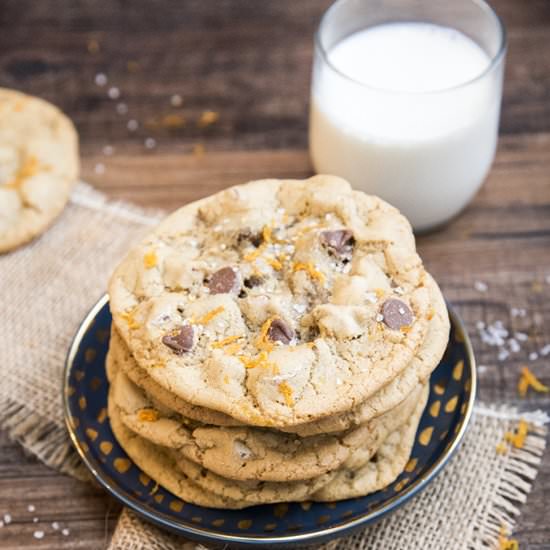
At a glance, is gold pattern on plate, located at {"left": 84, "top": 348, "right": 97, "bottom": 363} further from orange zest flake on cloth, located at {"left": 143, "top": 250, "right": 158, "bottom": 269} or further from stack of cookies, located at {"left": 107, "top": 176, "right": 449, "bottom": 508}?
orange zest flake on cloth, located at {"left": 143, "top": 250, "right": 158, "bottom": 269}

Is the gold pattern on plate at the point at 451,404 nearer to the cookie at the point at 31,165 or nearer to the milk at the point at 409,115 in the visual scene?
the milk at the point at 409,115

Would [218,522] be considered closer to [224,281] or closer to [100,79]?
[224,281]

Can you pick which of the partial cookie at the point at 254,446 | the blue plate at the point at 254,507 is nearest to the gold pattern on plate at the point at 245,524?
the blue plate at the point at 254,507

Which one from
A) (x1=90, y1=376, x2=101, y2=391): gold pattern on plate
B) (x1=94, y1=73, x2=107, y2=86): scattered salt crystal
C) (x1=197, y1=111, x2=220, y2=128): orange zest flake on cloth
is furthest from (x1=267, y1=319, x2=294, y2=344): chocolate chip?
(x1=94, y1=73, x2=107, y2=86): scattered salt crystal

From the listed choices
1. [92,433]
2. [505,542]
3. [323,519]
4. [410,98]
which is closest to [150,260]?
[92,433]

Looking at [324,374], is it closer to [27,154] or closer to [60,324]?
[60,324]

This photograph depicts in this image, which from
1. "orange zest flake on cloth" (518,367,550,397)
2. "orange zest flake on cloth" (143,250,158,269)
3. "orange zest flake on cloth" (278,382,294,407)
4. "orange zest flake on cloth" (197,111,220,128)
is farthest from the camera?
"orange zest flake on cloth" (197,111,220,128)

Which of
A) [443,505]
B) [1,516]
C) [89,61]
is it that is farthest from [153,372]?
[89,61]
